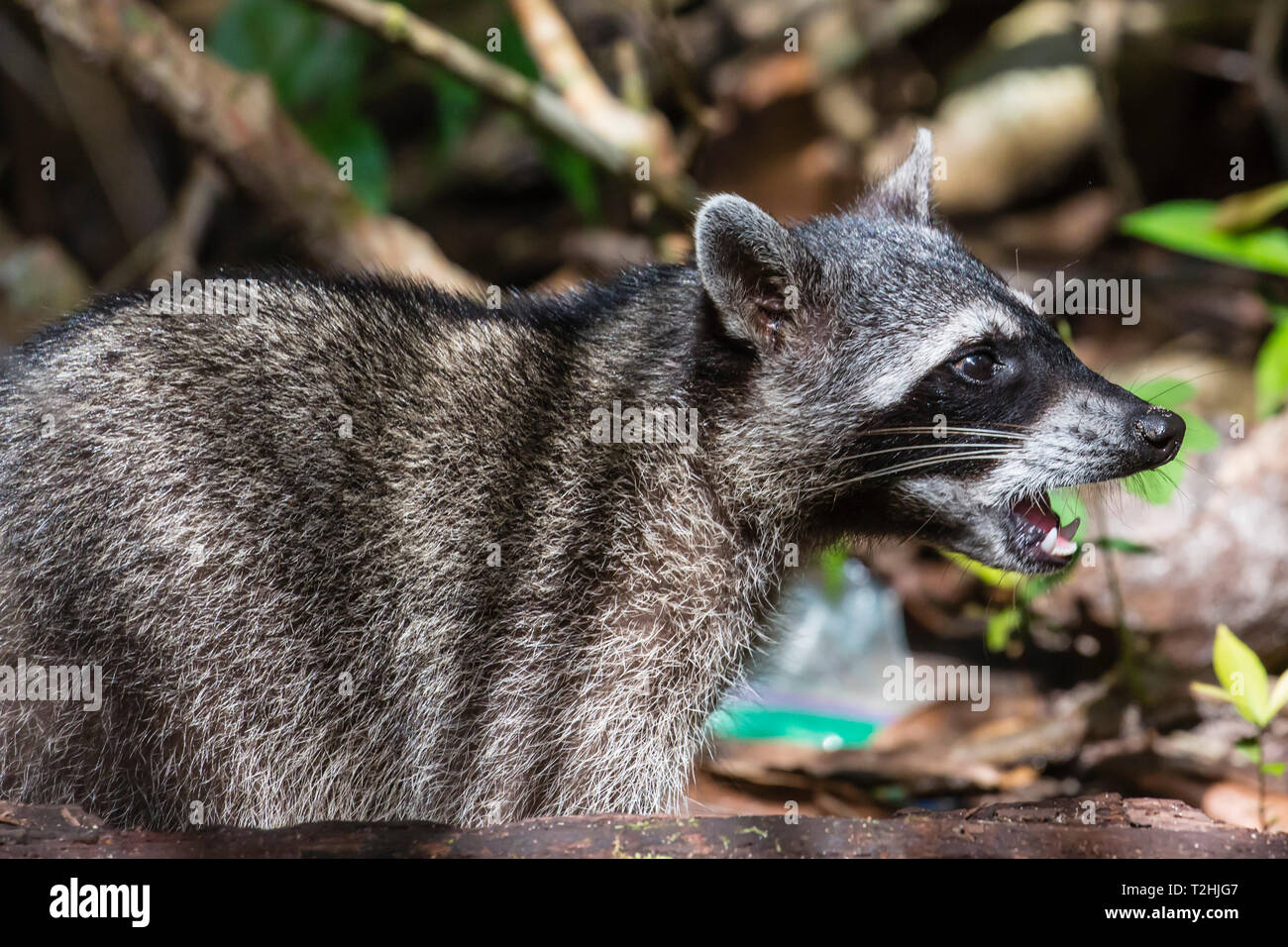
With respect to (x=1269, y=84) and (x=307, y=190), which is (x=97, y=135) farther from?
(x=1269, y=84)

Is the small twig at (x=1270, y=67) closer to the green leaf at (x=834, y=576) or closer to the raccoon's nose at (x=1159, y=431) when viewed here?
the green leaf at (x=834, y=576)

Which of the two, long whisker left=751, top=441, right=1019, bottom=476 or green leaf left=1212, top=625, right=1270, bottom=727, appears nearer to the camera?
green leaf left=1212, top=625, right=1270, bottom=727

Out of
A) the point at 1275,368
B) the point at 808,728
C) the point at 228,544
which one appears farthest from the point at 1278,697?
the point at 228,544

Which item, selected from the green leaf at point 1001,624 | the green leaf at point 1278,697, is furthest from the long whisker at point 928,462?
the green leaf at point 1001,624

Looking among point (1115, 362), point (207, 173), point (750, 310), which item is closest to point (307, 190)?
point (207, 173)

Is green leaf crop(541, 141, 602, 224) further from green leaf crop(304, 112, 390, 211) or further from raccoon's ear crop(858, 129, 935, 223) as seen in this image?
raccoon's ear crop(858, 129, 935, 223)

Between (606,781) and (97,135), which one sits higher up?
(97,135)

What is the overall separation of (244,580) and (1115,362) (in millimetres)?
8041

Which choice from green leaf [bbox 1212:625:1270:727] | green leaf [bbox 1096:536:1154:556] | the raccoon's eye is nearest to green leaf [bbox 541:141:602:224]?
the raccoon's eye

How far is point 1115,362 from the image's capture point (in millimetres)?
10156

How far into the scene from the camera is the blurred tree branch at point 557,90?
Result: 790cm

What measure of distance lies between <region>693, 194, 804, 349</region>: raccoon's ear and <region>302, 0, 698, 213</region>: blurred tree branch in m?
3.07

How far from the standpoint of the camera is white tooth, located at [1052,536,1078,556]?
5.16 m
